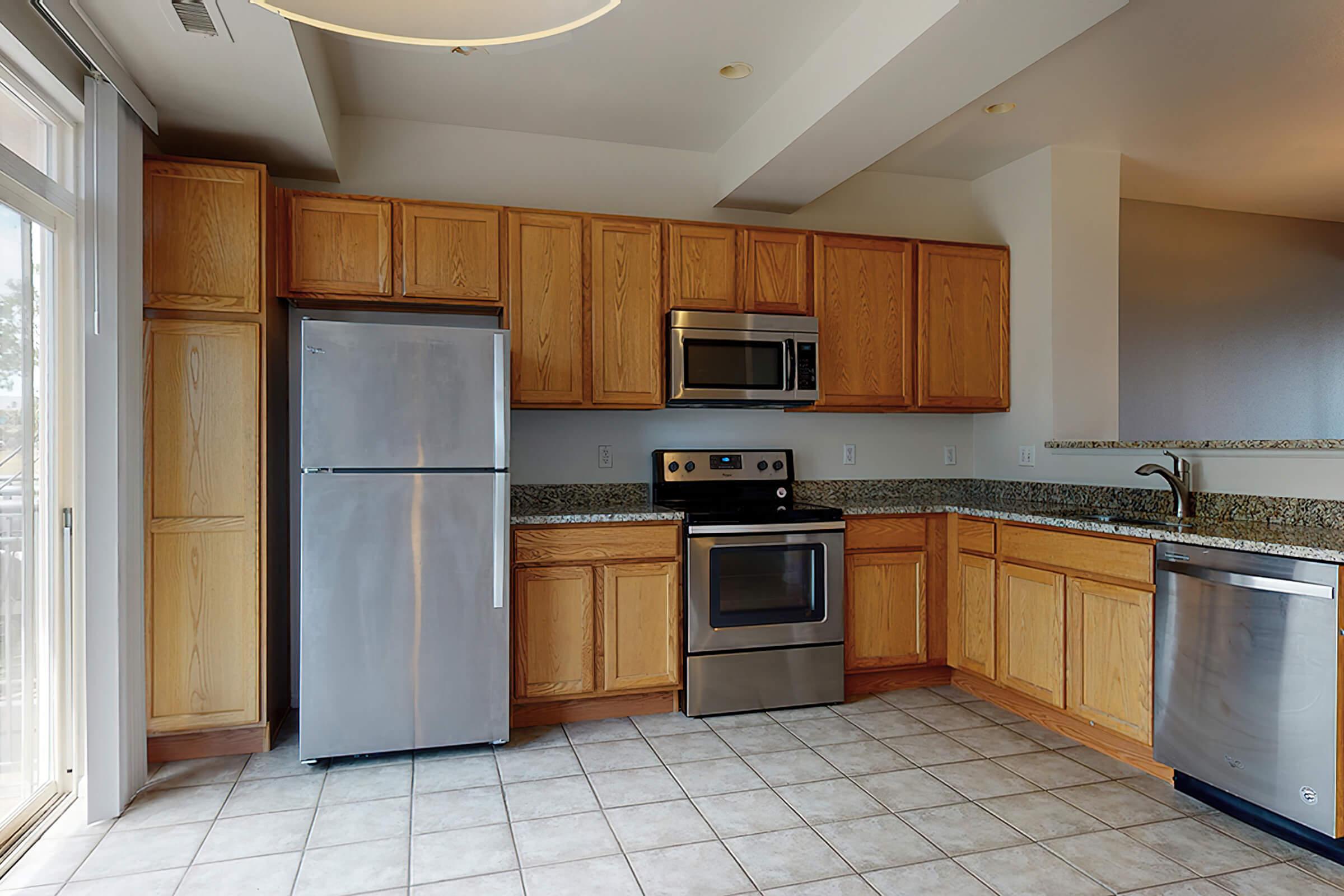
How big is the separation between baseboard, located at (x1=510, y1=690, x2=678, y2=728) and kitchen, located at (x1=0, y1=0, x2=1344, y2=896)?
18 mm

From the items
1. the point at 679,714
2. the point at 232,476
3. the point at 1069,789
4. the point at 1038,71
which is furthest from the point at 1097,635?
the point at 232,476

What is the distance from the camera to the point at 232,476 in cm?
296

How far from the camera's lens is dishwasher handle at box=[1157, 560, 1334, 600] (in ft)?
7.24

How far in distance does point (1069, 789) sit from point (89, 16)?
372cm

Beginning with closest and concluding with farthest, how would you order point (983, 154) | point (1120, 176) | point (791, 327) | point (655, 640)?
point (655, 640), point (791, 327), point (983, 154), point (1120, 176)

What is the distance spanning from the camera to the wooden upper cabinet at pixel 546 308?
3.48 meters

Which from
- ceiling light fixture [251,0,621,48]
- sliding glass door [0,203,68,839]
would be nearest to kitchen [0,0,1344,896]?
sliding glass door [0,203,68,839]

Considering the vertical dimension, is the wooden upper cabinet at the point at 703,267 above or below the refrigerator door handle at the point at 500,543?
above

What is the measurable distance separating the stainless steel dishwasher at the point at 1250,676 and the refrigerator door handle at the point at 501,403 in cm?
229

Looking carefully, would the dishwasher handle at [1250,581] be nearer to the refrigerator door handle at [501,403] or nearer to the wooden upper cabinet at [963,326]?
the wooden upper cabinet at [963,326]

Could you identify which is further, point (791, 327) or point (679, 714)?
point (791, 327)

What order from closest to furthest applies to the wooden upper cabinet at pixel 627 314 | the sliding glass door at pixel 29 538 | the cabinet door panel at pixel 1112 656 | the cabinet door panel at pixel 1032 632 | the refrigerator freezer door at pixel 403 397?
the sliding glass door at pixel 29 538 < the cabinet door panel at pixel 1112 656 < the refrigerator freezer door at pixel 403 397 < the cabinet door panel at pixel 1032 632 < the wooden upper cabinet at pixel 627 314

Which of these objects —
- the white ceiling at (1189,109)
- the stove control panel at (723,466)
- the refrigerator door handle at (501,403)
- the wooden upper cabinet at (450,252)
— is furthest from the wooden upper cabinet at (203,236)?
the white ceiling at (1189,109)

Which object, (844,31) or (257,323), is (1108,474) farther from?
(257,323)
